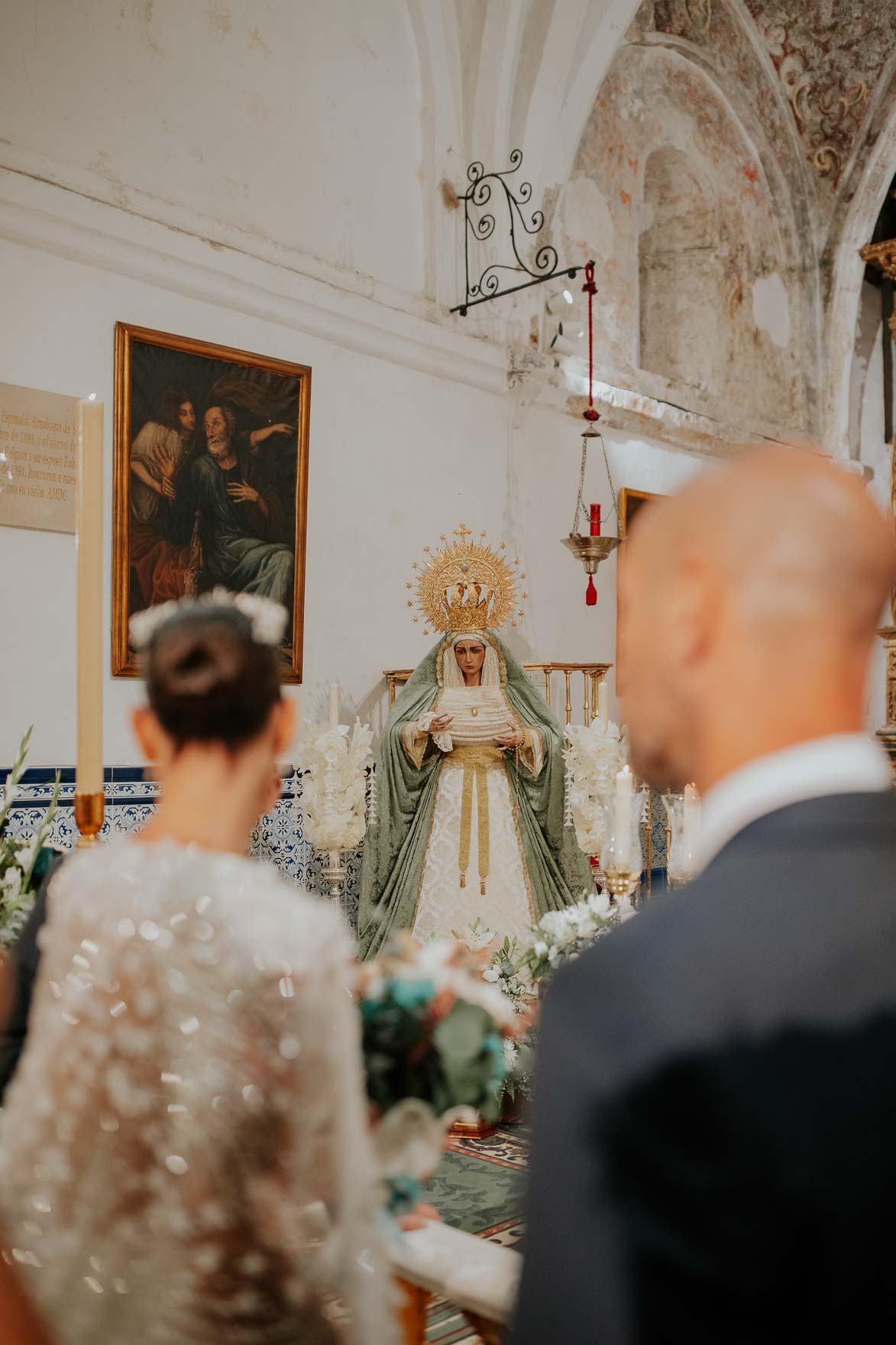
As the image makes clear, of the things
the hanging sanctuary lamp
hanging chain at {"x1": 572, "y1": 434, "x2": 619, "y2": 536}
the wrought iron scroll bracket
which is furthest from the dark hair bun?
hanging chain at {"x1": 572, "y1": 434, "x2": 619, "y2": 536}

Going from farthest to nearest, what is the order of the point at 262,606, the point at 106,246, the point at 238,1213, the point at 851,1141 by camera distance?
1. the point at 106,246
2. the point at 262,606
3. the point at 238,1213
4. the point at 851,1141

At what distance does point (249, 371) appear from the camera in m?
6.31

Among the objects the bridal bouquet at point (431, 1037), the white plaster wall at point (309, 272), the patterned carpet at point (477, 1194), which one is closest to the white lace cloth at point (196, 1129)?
the bridal bouquet at point (431, 1037)

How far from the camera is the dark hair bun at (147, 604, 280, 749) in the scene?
1.45 metres

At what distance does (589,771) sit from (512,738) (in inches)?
17.4

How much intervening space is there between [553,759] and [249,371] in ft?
9.14

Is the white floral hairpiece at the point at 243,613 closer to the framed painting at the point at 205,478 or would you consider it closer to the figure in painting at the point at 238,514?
the framed painting at the point at 205,478

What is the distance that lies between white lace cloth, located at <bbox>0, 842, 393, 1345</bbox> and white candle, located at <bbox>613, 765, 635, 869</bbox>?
115cm

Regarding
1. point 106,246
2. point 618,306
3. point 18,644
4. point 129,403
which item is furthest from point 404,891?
point 618,306

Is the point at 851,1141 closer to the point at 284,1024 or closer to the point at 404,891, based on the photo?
the point at 284,1024

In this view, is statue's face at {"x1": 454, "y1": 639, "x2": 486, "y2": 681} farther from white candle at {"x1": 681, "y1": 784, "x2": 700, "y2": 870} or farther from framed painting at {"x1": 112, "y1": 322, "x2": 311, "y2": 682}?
white candle at {"x1": 681, "y1": 784, "x2": 700, "y2": 870}

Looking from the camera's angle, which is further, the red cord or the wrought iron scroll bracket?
the wrought iron scroll bracket

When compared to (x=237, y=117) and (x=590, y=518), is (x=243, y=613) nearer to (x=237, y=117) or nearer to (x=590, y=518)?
(x=237, y=117)

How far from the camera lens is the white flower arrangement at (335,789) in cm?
582
